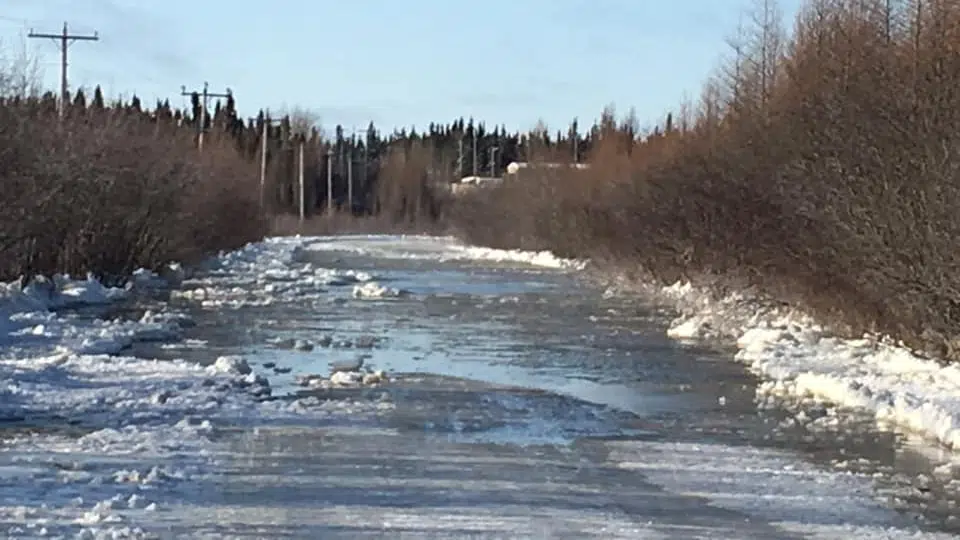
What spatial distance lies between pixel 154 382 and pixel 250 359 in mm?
4149

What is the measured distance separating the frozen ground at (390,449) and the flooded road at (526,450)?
0.12 feet

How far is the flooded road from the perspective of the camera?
389 inches

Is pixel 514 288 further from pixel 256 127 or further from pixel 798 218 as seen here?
pixel 256 127

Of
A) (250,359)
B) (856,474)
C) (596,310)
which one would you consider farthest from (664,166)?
(856,474)

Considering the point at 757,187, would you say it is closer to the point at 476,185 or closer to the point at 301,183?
the point at 476,185

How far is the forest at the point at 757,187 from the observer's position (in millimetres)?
18547

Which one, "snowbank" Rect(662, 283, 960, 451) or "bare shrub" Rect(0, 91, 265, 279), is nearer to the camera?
"snowbank" Rect(662, 283, 960, 451)

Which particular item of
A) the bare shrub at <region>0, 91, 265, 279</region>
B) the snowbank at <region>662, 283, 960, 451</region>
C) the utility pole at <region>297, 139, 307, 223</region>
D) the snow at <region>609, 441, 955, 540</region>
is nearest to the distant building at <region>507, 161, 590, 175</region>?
the bare shrub at <region>0, 91, 265, 279</region>

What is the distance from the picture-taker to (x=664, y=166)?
37.4m

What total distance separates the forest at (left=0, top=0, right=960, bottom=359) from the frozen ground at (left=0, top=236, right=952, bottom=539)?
244 centimetres

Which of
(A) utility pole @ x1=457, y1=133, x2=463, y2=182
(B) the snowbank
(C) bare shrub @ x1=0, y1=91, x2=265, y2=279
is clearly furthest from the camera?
(A) utility pole @ x1=457, y1=133, x2=463, y2=182

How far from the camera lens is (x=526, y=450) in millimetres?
13156

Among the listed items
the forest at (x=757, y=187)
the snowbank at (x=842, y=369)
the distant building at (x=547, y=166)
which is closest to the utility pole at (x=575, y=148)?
the distant building at (x=547, y=166)

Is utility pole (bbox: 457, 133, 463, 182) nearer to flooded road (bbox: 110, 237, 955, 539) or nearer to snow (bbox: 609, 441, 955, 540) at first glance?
flooded road (bbox: 110, 237, 955, 539)
